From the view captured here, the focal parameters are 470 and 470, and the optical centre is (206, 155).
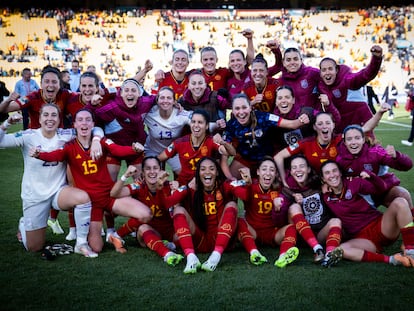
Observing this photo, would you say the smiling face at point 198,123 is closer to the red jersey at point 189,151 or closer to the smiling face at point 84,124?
the red jersey at point 189,151

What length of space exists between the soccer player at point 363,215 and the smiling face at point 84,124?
2.33 meters

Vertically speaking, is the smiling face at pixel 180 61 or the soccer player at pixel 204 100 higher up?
the smiling face at pixel 180 61

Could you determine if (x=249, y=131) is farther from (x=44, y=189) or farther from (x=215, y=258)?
(x=44, y=189)

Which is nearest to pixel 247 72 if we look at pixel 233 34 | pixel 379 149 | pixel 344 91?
pixel 344 91

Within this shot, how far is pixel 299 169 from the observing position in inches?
179

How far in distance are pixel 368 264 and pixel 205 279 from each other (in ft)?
4.73

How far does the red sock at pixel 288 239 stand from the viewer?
4223 millimetres

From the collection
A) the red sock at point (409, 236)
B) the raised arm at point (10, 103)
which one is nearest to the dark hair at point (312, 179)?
the red sock at point (409, 236)

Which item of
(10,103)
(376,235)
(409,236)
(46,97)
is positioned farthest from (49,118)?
(409,236)

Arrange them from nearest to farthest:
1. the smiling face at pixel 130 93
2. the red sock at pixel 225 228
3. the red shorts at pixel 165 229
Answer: the red sock at pixel 225 228 → the red shorts at pixel 165 229 → the smiling face at pixel 130 93

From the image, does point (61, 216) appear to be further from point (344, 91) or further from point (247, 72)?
point (344, 91)

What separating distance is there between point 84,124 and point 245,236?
193 cm

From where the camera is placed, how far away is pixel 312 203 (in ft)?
14.9

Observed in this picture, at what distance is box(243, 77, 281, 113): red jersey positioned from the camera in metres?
5.53
